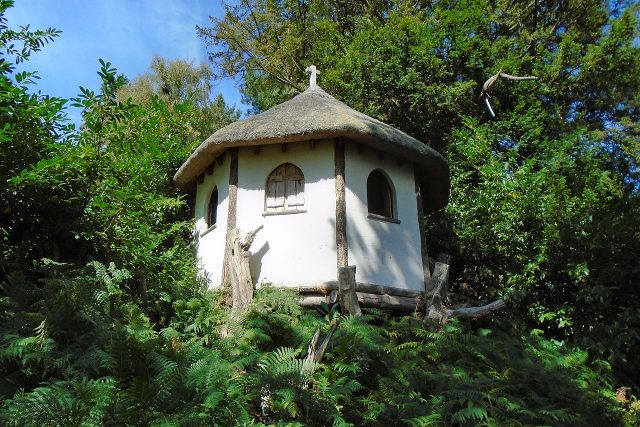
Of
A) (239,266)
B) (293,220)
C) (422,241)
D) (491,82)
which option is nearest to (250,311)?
(239,266)

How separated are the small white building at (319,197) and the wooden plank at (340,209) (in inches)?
0.6

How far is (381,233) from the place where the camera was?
29.5 ft

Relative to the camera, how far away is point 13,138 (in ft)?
20.2

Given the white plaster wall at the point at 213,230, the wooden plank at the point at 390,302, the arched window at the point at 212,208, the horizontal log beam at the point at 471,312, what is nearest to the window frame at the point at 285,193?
the white plaster wall at the point at 213,230

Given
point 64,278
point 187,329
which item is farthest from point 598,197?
point 64,278

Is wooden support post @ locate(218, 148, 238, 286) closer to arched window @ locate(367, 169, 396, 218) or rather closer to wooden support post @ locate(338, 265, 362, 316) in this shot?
wooden support post @ locate(338, 265, 362, 316)

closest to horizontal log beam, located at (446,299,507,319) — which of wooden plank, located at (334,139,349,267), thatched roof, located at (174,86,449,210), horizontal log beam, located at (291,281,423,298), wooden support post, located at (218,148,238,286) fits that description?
horizontal log beam, located at (291,281,423,298)

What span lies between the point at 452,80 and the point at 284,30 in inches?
262

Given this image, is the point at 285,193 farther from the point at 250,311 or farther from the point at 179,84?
the point at 179,84

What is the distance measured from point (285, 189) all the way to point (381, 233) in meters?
1.73

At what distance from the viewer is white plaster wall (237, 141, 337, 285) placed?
8.52 metres

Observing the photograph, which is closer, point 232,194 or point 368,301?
point 368,301

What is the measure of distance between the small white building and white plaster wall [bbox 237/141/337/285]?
2 cm

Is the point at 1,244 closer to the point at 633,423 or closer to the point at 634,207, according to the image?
the point at 633,423
